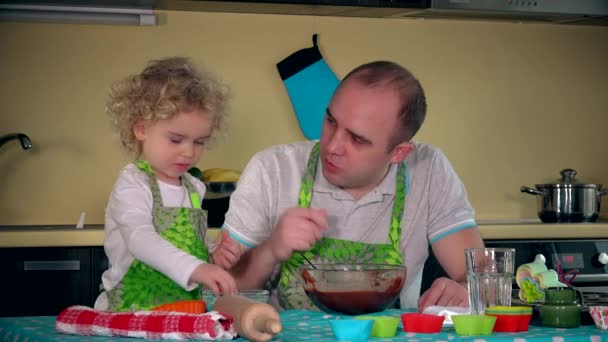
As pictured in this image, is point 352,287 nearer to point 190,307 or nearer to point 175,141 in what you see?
point 190,307

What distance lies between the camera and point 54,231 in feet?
9.82

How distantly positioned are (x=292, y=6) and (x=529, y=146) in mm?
1106

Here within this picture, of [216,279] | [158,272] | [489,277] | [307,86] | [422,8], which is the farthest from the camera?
[307,86]

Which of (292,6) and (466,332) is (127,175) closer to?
(466,332)

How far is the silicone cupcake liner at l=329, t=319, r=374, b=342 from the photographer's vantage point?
151cm

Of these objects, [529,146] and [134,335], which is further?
[529,146]

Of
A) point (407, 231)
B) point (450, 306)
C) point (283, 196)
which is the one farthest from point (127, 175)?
point (450, 306)

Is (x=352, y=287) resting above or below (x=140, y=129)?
below

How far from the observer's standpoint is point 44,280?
299cm

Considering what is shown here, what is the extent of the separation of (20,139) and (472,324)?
82.6 inches

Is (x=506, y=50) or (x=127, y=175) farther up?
(x=506, y=50)

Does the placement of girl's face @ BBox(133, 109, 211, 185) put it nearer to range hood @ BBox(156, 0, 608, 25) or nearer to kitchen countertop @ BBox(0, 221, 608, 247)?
kitchen countertop @ BBox(0, 221, 608, 247)

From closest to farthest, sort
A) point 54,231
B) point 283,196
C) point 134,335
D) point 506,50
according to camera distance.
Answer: point 134,335 < point 283,196 < point 54,231 < point 506,50

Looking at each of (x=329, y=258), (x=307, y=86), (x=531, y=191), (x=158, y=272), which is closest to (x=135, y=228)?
(x=158, y=272)
